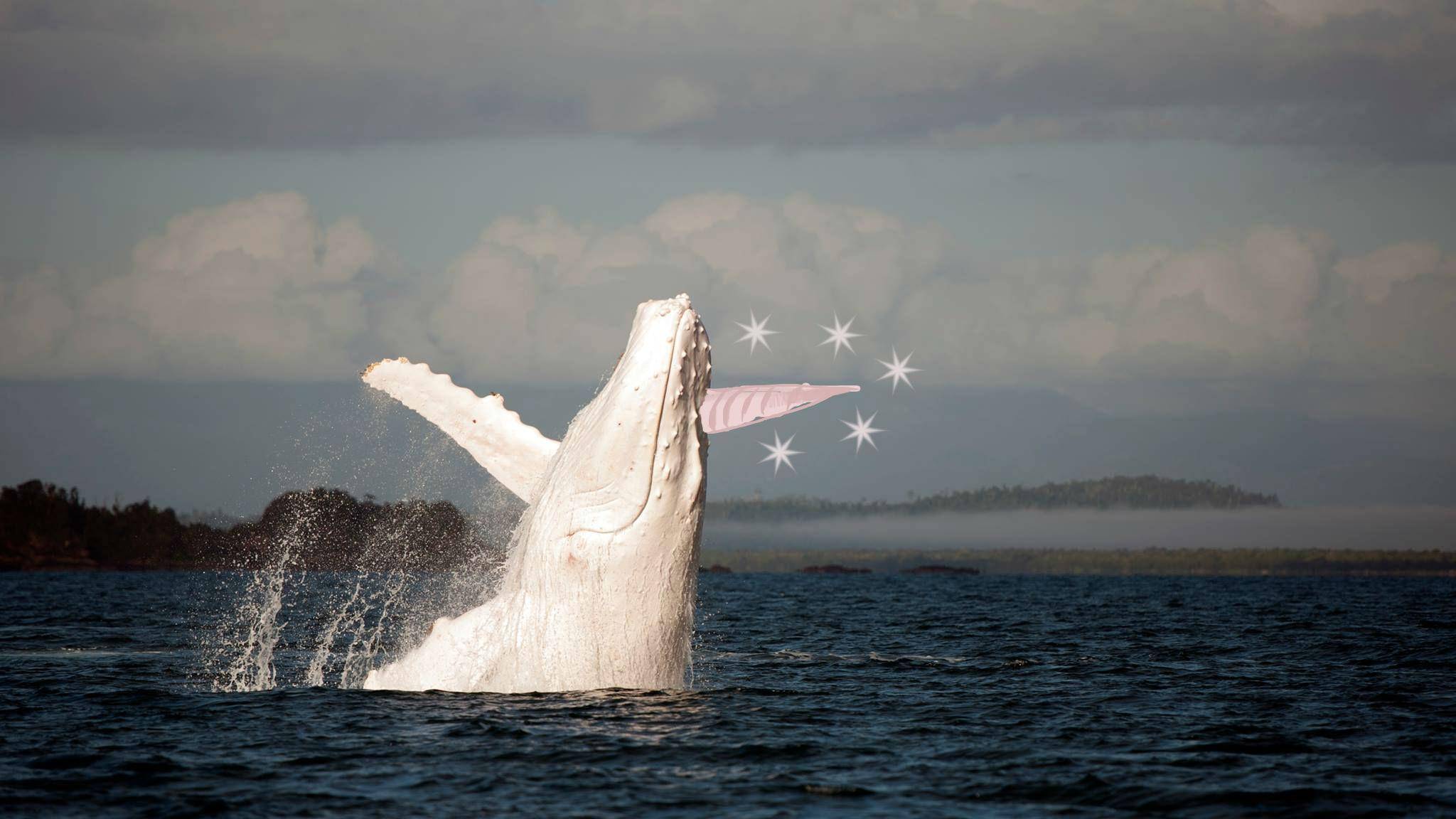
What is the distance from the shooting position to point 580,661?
12945 mm

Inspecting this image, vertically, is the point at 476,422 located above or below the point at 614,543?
above

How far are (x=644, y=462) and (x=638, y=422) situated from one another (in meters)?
0.34

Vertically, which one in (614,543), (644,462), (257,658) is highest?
(644,462)

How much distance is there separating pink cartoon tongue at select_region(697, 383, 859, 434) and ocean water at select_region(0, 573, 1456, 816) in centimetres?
291

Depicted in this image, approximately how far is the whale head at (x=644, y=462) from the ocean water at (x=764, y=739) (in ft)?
5.16

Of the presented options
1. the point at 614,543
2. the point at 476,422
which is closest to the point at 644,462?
the point at 614,543

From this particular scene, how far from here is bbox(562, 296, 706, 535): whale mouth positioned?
39.7ft

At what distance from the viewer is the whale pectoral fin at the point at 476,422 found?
13953mm

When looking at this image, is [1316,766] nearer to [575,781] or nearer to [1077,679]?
[575,781]

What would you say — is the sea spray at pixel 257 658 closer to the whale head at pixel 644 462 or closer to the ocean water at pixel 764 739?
the ocean water at pixel 764 739

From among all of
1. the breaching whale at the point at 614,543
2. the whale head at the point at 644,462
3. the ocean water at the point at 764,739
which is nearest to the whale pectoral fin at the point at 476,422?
the breaching whale at the point at 614,543

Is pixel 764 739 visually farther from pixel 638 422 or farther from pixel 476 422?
pixel 476 422

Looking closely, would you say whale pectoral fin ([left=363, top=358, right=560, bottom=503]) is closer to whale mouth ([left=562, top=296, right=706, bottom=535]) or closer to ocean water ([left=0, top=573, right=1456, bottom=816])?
whale mouth ([left=562, top=296, right=706, bottom=535])

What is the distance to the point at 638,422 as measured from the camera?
12.2m
